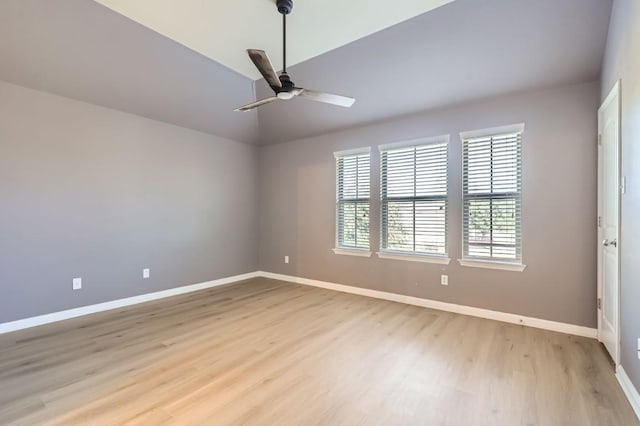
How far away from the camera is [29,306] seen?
321 centimetres

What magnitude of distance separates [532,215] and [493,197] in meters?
0.44

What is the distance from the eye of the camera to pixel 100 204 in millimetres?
3754

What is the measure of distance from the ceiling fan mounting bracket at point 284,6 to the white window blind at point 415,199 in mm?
2405

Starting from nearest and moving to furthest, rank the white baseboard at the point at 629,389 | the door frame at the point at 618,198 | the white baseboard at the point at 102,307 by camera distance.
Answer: the white baseboard at the point at 629,389 < the door frame at the point at 618,198 < the white baseboard at the point at 102,307

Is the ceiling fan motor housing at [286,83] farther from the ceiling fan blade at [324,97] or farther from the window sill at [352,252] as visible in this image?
the window sill at [352,252]

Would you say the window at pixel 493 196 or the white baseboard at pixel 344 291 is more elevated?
the window at pixel 493 196

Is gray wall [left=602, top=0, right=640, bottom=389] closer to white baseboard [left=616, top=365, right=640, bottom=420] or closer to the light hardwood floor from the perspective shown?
white baseboard [left=616, top=365, right=640, bottom=420]

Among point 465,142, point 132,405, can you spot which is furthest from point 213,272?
point 465,142

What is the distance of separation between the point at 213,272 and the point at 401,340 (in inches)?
137

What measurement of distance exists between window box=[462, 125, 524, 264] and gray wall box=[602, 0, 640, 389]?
1198 mm

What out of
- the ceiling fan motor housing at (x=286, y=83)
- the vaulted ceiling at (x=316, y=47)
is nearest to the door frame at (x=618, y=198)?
the vaulted ceiling at (x=316, y=47)

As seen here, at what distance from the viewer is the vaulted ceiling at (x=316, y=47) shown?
258 cm

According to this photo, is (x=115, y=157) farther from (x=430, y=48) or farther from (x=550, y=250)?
(x=550, y=250)

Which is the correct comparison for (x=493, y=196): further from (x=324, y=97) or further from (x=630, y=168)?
(x=324, y=97)
